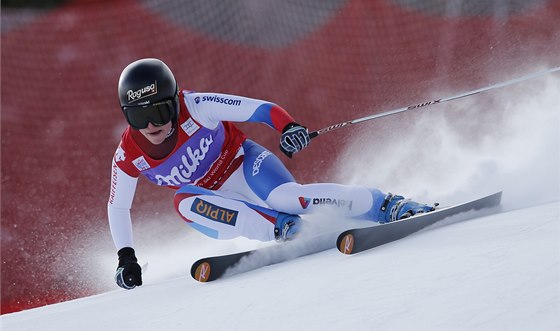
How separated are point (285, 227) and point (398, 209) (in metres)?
0.44

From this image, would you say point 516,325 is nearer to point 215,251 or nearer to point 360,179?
point 215,251

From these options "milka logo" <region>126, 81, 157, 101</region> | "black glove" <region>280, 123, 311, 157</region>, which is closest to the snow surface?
"black glove" <region>280, 123, 311, 157</region>

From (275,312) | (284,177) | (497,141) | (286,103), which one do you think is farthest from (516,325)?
(286,103)

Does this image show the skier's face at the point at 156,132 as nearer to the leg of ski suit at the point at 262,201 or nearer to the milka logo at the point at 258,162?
the leg of ski suit at the point at 262,201

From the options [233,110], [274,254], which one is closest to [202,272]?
[274,254]

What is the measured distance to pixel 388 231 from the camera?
7.91 feet

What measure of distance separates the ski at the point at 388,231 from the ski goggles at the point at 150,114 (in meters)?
0.87

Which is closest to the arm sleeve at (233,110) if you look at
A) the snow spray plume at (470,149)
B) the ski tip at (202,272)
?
the ski tip at (202,272)

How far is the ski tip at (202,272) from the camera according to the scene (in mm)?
2576

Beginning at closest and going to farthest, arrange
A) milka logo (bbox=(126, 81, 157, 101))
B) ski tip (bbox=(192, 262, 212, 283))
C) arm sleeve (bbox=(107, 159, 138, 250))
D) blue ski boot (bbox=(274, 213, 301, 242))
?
ski tip (bbox=(192, 262, 212, 283)), milka logo (bbox=(126, 81, 157, 101)), blue ski boot (bbox=(274, 213, 301, 242)), arm sleeve (bbox=(107, 159, 138, 250))

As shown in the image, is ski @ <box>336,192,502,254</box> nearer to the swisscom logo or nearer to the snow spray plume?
the snow spray plume

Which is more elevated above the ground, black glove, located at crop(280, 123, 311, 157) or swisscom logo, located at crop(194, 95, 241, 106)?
swisscom logo, located at crop(194, 95, 241, 106)

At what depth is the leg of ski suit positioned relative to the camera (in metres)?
2.82

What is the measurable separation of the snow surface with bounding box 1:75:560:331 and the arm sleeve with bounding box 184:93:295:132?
1.42 ft
